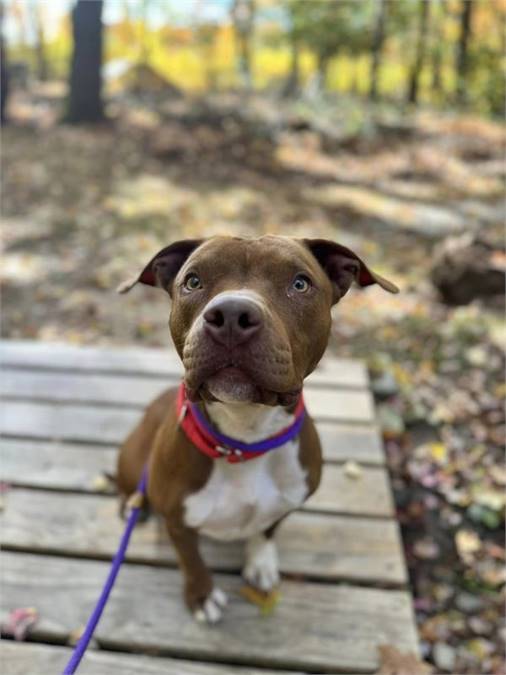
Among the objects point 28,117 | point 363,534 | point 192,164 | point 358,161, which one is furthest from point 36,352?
point 28,117

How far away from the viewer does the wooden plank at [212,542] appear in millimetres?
2936

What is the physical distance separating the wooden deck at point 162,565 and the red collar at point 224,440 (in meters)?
0.92

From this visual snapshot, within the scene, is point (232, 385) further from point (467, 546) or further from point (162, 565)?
point (467, 546)

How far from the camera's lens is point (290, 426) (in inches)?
89.7

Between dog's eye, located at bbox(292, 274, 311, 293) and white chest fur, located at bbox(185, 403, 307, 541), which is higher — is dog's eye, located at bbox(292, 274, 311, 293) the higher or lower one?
the higher one

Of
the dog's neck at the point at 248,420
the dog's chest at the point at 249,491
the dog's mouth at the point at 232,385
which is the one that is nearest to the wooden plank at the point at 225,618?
the dog's chest at the point at 249,491

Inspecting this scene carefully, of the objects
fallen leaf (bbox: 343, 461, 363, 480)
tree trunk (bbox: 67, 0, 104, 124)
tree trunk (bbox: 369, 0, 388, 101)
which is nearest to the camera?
fallen leaf (bbox: 343, 461, 363, 480)

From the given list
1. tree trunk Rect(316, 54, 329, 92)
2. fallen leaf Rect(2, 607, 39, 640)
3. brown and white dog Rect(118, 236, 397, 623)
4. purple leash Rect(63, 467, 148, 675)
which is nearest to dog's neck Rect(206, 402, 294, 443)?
brown and white dog Rect(118, 236, 397, 623)

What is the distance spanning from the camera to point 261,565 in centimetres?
279

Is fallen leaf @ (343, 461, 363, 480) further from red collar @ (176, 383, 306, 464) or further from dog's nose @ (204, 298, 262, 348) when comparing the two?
dog's nose @ (204, 298, 262, 348)

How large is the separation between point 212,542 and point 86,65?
10.2 metres

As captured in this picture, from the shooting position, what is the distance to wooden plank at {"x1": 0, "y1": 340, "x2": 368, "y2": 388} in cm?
429

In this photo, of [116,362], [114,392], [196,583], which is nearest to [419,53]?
[116,362]

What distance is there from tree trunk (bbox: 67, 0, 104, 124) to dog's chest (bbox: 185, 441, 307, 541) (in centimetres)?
1038
